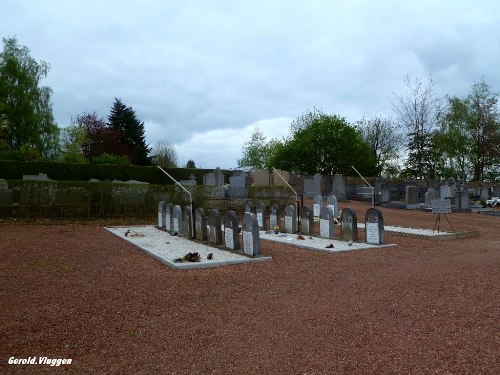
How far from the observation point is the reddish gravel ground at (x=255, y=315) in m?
3.76

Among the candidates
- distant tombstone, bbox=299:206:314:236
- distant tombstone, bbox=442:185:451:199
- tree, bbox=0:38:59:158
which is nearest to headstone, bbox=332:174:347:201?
distant tombstone, bbox=442:185:451:199

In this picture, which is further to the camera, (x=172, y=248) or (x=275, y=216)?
(x=275, y=216)

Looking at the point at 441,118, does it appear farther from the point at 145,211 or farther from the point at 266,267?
the point at 266,267

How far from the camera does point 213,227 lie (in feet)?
35.4

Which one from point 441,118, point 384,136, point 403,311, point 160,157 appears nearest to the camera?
point 403,311

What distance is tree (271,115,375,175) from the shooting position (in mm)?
34375

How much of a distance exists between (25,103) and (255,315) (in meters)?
35.5

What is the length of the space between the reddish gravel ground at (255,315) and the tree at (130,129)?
3741cm

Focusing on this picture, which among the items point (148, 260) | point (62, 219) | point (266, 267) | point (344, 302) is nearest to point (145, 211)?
point (62, 219)

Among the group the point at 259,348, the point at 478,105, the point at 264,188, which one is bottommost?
the point at 259,348

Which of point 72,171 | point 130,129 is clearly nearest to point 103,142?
point 130,129

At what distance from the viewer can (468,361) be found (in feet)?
12.2

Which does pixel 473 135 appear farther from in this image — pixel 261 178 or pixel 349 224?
pixel 349 224

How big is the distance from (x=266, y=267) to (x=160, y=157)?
160 feet
